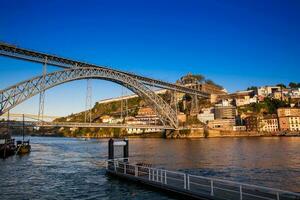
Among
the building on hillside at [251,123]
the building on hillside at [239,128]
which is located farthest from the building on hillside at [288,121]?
the building on hillside at [239,128]

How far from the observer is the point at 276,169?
2202cm

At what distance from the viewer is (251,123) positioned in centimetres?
10062

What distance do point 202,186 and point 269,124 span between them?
94.1 m

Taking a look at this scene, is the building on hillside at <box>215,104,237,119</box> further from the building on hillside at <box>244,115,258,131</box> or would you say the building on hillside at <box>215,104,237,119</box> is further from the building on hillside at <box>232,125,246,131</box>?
the building on hillside at <box>232,125,246,131</box>

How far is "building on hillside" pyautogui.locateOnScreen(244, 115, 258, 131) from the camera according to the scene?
99.2m

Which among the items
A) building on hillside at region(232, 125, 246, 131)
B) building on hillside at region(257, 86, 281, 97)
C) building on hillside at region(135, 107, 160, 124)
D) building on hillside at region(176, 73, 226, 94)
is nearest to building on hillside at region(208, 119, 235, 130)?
building on hillside at region(232, 125, 246, 131)

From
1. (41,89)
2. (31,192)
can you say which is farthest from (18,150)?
(31,192)

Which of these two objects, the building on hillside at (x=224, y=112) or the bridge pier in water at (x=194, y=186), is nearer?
the bridge pier in water at (x=194, y=186)

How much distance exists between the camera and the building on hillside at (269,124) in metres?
97.7

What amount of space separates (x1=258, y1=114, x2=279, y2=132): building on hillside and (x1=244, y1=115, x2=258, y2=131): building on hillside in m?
1.39

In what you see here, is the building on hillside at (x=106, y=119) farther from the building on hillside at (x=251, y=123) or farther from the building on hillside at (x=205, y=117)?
the building on hillside at (x=251, y=123)

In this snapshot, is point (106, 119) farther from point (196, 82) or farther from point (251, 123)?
point (251, 123)

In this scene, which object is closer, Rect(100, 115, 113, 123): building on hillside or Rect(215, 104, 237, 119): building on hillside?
Rect(215, 104, 237, 119): building on hillside

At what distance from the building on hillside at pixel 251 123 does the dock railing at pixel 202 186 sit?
87.7m
